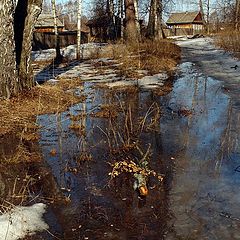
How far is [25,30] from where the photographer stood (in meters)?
8.62

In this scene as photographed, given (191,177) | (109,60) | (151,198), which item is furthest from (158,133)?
(109,60)

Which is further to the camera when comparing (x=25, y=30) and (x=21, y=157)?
(x=25, y=30)

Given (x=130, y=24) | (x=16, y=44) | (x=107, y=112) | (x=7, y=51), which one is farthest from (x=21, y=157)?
(x=130, y=24)

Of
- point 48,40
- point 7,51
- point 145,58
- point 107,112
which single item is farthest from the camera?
point 48,40

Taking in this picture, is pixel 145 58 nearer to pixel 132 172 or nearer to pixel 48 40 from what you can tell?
pixel 132 172

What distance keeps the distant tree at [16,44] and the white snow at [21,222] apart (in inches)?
179

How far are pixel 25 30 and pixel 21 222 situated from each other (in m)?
6.35

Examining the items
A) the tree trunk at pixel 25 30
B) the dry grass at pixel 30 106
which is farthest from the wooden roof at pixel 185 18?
the dry grass at pixel 30 106

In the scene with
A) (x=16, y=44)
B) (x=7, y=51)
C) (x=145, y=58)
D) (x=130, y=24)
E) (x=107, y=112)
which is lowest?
(x=107, y=112)

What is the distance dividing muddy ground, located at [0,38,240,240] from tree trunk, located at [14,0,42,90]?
162cm

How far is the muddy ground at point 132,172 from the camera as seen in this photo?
3.18 m

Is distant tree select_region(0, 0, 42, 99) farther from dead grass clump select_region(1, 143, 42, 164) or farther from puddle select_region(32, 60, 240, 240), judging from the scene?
dead grass clump select_region(1, 143, 42, 164)

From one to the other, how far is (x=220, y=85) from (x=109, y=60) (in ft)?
25.5

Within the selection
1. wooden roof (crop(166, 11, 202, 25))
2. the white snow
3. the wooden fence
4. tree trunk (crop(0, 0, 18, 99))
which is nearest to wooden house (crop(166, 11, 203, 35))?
wooden roof (crop(166, 11, 202, 25))
